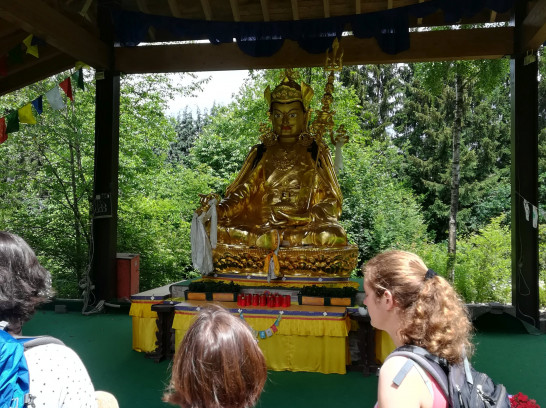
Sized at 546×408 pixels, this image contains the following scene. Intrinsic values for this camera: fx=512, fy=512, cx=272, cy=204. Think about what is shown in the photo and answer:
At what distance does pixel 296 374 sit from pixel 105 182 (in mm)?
3587

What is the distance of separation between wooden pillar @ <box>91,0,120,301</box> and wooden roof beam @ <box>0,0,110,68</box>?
283 millimetres

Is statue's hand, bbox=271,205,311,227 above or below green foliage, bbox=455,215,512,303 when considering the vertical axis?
above

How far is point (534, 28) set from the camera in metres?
5.15

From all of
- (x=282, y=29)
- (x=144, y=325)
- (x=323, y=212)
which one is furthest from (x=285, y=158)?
(x=144, y=325)

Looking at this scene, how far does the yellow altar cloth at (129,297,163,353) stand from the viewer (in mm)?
4594

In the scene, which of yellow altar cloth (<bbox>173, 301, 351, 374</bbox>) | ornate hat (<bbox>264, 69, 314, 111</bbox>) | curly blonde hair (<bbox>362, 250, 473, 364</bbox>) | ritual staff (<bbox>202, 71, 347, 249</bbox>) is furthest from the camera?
ornate hat (<bbox>264, 69, 314, 111</bbox>)

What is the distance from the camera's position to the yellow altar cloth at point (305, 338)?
4055mm

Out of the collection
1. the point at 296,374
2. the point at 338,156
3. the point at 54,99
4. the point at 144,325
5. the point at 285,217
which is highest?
the point at 54,99

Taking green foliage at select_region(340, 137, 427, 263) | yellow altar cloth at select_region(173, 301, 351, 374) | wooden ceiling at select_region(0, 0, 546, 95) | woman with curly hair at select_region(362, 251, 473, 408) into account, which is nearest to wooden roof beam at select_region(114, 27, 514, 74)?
wooden ceiling at select_region(0, 0, 546, 95)

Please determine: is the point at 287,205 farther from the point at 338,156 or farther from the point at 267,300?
the point at 267,300

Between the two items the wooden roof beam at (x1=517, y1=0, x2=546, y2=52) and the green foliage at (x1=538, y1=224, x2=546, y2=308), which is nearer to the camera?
the wooden roof beam at (x1=517, y1=0, x2=546, y2=52)

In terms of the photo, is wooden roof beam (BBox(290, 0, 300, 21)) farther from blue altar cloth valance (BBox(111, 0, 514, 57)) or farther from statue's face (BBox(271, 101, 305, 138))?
statue's face (BBox(271, 101, 305, 138))

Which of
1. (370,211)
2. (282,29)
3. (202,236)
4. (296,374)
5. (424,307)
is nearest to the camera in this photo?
(424,307)

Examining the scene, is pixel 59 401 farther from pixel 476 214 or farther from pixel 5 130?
pixel 476 214
